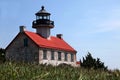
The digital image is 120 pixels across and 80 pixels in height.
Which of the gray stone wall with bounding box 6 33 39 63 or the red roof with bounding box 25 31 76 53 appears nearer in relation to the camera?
the gray stone wall with bounding box 6 33 39 63

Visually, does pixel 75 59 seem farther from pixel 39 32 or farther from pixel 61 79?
pixel 61 79

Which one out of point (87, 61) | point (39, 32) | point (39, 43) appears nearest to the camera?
point (87, 61)

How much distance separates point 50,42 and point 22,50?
240 inches

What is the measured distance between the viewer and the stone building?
214ft

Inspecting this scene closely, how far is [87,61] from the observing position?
163 feet

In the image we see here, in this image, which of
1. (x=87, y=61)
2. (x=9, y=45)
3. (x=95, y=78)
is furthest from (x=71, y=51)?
(x=95, y=78)

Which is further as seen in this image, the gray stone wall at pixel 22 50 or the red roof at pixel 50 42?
the red roof at pixel 50 42

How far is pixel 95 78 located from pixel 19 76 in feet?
8.36

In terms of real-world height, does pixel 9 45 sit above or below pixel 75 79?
above

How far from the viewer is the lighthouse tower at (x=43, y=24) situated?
68.4 m

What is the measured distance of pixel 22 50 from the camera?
220ft

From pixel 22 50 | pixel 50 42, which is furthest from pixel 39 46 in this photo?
pixel 50 42

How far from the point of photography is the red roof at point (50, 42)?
6678 centimetres

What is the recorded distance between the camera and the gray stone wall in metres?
65.0
